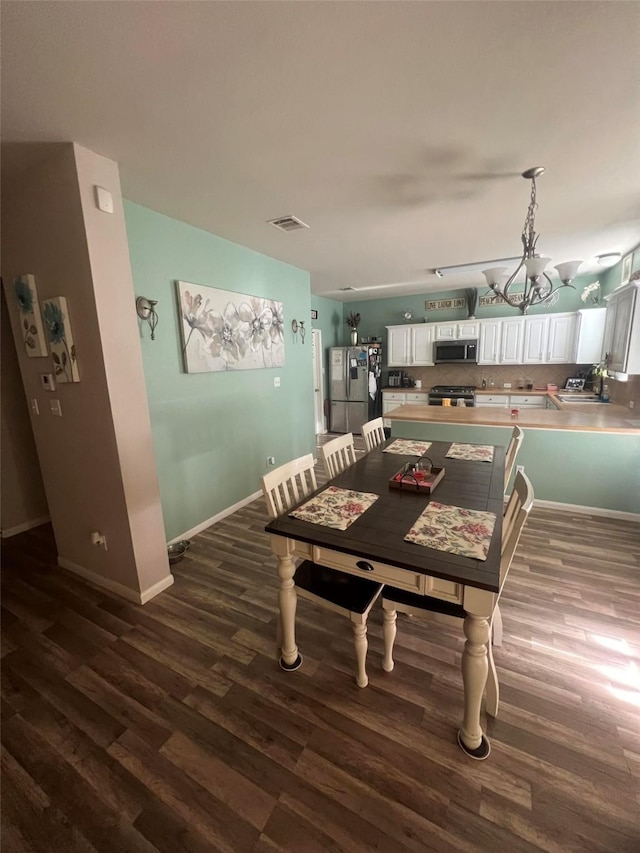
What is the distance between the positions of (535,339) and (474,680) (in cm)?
540

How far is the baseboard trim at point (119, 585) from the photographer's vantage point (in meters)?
2.17

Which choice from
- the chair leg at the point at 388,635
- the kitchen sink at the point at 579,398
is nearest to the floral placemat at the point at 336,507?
the chair leg at the point at 388,635

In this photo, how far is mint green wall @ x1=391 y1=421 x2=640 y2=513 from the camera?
9.86 feet

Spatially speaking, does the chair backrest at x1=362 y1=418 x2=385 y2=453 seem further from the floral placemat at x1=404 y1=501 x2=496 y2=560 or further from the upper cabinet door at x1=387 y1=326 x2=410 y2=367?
the upper cabinet door at x1=387 y1=326 x2=410 y2=367

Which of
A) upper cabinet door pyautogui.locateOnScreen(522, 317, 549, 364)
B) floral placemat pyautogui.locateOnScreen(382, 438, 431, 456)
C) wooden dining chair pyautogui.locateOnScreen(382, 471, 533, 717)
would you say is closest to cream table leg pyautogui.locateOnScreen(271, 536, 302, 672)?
wooden dining chair pyautogui.locateOnScreen(382, 471, 533, 717)

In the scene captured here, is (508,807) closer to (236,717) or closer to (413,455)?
(236,717)

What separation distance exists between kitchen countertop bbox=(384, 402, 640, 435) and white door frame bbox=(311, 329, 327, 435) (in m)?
2.63

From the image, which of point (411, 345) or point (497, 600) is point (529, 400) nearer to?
point (411, 345)

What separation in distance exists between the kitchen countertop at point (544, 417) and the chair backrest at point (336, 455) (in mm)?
1344

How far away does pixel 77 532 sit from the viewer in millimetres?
2395

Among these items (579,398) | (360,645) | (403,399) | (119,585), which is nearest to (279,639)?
(360,645)

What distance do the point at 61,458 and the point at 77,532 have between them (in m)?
0.54

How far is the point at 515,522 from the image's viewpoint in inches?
51.1

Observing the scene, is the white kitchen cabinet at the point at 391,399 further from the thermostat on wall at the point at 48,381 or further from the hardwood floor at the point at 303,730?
the thermostat on wall at the point at 48,381
